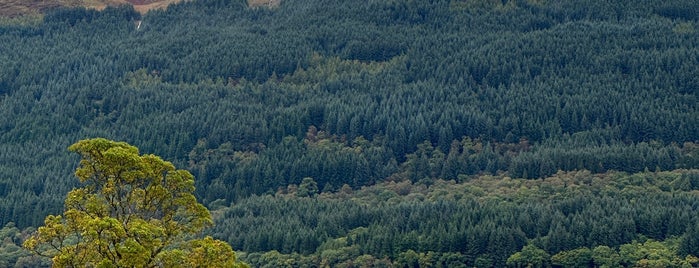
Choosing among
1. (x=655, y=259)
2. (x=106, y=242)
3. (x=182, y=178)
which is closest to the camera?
(x=106, y=242)

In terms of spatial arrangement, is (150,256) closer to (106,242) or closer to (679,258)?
(106,242)

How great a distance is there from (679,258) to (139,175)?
139584mm

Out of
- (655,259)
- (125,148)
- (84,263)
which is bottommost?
(655,259)

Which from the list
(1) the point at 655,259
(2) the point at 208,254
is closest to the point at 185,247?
(2) the point at 208,254

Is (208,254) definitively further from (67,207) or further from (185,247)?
(67,207)

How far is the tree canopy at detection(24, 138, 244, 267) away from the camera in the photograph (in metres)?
66.8

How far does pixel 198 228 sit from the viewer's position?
71.9m

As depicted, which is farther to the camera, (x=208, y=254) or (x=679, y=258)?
(x=679, y=258)

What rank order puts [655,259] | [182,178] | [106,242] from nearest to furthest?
[106,242]
[182,178]
[655,259]

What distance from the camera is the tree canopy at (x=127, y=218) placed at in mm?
66750

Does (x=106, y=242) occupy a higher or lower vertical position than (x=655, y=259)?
higher

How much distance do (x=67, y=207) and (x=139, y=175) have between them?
139 inches

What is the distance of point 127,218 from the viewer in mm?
69562

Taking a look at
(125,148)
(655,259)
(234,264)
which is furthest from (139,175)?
(655,259)
